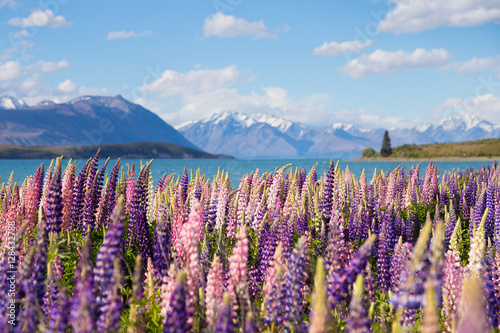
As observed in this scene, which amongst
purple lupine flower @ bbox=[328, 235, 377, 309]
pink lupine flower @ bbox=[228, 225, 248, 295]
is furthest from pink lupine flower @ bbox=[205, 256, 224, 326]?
purple lupine flower @ bbox=[328, 235, 377, 309]

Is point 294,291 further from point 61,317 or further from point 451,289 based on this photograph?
point 451,289

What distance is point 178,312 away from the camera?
3.54 metres

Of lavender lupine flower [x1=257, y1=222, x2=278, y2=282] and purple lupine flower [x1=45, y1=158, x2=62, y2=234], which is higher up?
purple lupine flower [x1=45, y1=158, x2=62, y2=234]

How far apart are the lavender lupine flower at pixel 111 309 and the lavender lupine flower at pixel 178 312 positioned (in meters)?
0.45

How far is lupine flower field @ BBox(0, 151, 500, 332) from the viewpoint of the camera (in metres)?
3.48

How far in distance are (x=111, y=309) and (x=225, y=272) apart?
106 inches

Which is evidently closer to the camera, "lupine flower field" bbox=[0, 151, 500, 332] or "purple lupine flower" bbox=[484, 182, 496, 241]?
"lupine flower field" bbox=[0, 151, 500, 332]

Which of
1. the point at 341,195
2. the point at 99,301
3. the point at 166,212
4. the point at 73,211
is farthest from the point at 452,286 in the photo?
the point at 341,195

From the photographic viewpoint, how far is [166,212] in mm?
7617

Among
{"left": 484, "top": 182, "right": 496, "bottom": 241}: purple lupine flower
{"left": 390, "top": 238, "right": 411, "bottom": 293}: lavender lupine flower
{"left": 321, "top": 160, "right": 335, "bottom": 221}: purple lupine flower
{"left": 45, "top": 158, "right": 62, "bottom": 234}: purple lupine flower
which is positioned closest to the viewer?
{"left": 390, "top": 238, "right": 411, "bottom": 293}: lavender lupine flower

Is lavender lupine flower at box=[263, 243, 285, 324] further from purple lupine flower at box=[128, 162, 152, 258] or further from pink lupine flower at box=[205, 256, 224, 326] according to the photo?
purple lupine flower at box=[128, 162, 152, 258]

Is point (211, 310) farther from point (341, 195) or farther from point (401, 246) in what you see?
point (341, 195)

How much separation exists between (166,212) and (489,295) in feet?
17.2

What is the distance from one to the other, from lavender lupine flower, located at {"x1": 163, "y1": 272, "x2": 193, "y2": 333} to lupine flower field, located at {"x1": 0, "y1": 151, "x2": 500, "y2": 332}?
1cm
